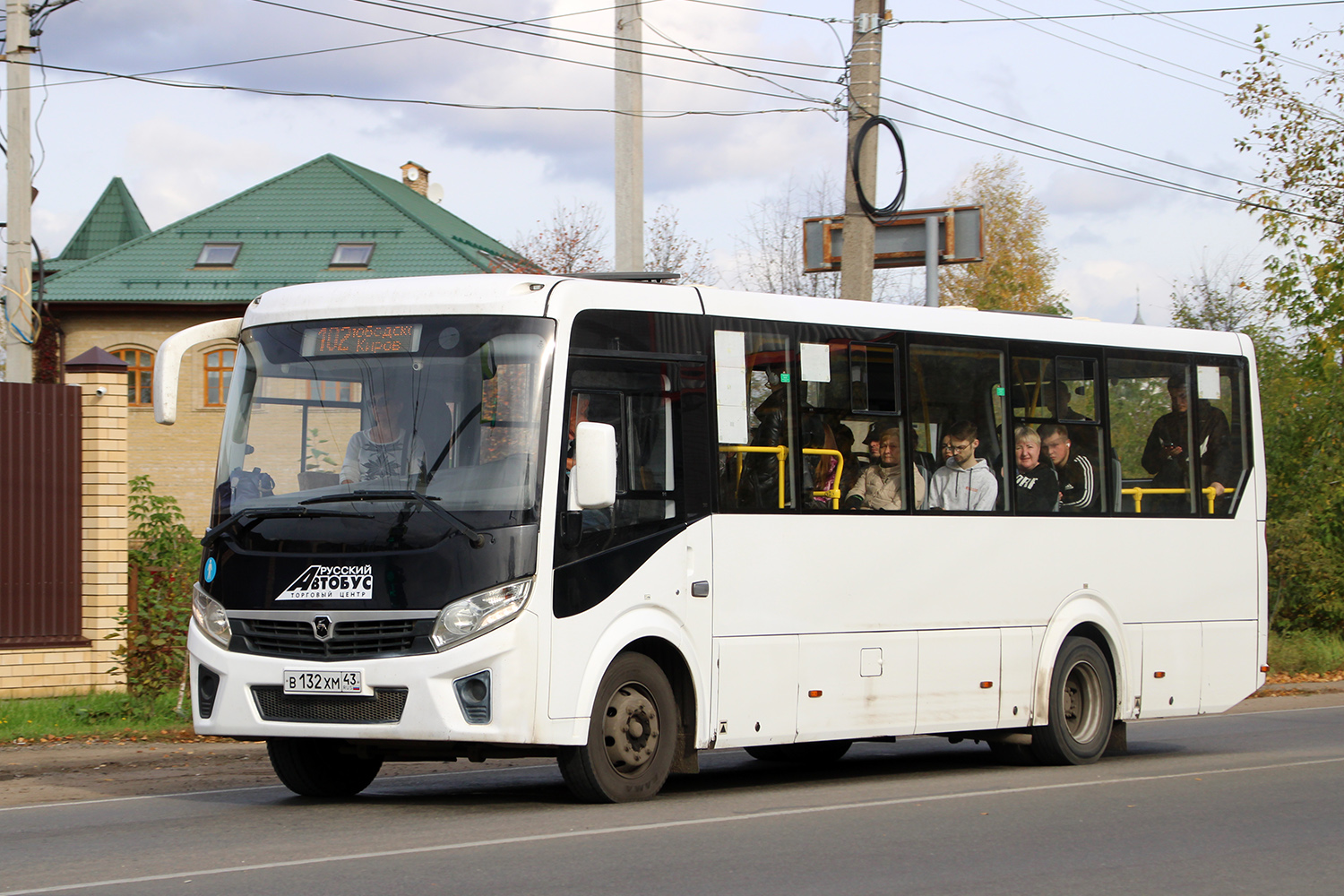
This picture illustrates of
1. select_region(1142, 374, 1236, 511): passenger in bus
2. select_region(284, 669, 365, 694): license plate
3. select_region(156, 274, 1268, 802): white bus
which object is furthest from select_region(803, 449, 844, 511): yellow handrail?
select_region(1142, 374, 1236, 511): passenger in bus

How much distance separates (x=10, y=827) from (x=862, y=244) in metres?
10.6

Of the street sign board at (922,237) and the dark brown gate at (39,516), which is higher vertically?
the street sign board at (922,237)

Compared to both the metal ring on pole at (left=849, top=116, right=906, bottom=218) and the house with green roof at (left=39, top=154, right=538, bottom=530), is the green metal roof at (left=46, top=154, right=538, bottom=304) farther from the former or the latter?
the metal ring on pole at (left=849, top=116, right=906, bottom=218)

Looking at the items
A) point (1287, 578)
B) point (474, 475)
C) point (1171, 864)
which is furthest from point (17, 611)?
point (1287, 578)

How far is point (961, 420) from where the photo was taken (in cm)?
1181

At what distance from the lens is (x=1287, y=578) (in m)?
25.6

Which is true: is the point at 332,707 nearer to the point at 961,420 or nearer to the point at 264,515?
the point at 264,515

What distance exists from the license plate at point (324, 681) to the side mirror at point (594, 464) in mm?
1527

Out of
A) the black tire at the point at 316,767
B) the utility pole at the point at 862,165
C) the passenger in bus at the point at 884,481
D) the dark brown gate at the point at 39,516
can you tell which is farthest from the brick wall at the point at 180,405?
the passenger in bus at the point at 884,481

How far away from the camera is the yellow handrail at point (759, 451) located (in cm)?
1012

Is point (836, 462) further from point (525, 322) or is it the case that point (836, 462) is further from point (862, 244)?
point (862, 244)

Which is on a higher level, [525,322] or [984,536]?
[525,322]

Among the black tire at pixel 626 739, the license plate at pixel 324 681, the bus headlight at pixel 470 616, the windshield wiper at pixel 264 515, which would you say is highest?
the windshield wiper at pixel 264 515

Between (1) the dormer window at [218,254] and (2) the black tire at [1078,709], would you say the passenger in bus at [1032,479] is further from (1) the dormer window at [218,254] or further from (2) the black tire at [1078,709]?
(1) the dormer window at [218,254]
